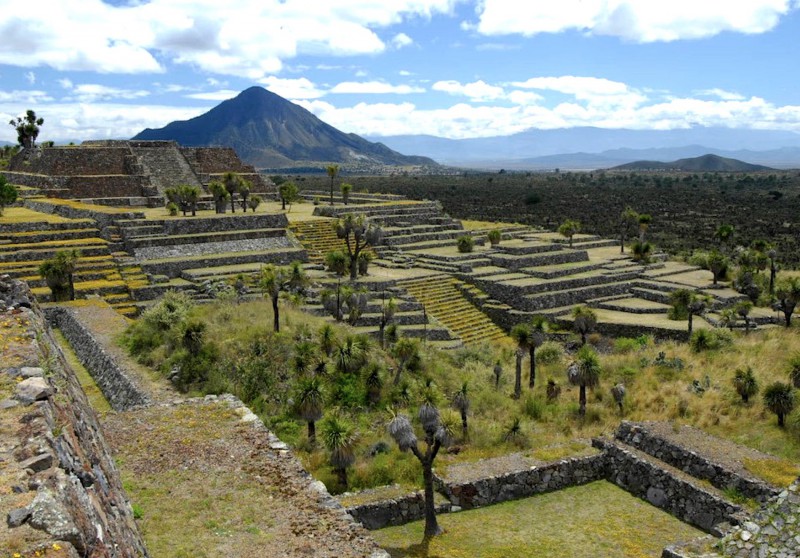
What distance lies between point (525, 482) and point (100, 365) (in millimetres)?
11573

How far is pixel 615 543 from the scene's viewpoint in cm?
1203

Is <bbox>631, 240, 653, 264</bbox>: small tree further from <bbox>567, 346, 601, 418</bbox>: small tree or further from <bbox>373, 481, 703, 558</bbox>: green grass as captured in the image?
<bbox>373, 481, 703, 558</bbox>: green grass

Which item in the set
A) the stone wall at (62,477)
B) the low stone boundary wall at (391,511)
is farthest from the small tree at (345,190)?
the stone wall at (62,477)

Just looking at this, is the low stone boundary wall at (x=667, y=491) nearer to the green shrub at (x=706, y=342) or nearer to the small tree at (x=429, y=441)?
the small tree at (x=429, y=441)

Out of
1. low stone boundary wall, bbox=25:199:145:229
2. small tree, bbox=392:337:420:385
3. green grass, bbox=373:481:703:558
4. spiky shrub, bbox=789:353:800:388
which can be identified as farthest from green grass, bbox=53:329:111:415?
spiky shrub, bbox=789:353:800:388

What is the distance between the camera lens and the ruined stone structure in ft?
138

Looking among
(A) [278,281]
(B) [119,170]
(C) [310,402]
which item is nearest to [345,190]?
(B) [119,170]

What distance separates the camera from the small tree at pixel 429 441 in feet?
40.1

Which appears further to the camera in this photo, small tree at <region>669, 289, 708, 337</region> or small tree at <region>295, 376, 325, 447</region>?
small tree at <region>669, 289, 708, 337</region>

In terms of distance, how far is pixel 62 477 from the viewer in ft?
16.7

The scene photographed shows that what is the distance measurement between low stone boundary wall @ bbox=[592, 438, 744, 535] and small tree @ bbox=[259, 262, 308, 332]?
10147 mm

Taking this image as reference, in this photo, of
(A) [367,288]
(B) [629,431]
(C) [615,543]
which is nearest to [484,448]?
(B) [629,431]

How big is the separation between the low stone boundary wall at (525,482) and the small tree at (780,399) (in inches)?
193

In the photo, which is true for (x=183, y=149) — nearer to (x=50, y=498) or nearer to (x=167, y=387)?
(x=167, y=387)
